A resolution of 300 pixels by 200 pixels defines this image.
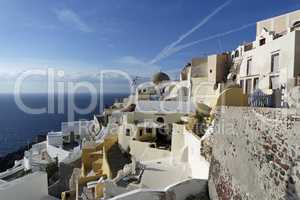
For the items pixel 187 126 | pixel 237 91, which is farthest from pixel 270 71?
pixel 187 126

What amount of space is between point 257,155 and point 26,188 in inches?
364

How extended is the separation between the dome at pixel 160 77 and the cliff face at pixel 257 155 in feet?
88.3

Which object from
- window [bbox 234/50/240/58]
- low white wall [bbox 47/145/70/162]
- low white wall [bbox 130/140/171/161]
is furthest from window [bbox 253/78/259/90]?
low white wall [bbox 47/145/70/162]

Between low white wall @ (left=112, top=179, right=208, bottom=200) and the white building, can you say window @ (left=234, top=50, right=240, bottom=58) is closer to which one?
low white wall @ (left=112, top=179, right=208, bottom=200)

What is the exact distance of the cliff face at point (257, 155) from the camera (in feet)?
12.3

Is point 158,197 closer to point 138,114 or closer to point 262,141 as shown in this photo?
point 262,141

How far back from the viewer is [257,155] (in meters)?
4.78

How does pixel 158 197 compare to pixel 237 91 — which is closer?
pixel 158 197

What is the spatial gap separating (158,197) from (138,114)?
14.5 metres

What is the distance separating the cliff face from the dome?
26.9 meters

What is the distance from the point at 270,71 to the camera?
13938 millimetres

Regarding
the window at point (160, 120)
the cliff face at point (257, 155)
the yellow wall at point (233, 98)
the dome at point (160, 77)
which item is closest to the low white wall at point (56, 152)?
the window at point (160, 120)

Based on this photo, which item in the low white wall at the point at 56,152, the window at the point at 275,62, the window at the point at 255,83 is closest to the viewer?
the window at the point at 275,62

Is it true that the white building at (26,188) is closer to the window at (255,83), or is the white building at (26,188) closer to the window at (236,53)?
the window at (255,83)
